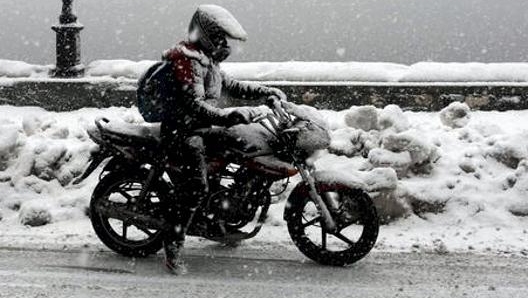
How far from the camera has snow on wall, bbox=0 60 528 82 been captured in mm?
10734

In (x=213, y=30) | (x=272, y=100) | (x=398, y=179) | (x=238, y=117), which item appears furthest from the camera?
(x=398, y=179)

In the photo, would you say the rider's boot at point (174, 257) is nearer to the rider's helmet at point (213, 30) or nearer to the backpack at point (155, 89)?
the backpack at point (155, 89)

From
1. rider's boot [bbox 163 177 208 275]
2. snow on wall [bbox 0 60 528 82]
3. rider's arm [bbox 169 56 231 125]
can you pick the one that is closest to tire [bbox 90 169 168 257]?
rider's boot [bbox 163 177 208 275]

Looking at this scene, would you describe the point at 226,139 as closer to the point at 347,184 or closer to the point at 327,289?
the point at 347,184

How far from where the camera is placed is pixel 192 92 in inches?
210

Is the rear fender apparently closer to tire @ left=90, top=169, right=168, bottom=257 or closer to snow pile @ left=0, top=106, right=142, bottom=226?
tire @ left=90, top=169, right=168, bottom=257

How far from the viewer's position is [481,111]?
10.4m

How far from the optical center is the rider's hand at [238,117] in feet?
17.1

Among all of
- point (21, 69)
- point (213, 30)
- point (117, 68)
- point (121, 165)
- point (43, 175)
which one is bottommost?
point (21, 69)

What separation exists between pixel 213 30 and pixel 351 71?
576cm

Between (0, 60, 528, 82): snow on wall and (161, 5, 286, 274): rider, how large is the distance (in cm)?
535

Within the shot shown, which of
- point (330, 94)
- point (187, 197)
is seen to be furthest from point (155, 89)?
point (330, 94)

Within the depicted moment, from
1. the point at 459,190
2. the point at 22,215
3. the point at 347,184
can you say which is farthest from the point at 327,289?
the point at 22,215

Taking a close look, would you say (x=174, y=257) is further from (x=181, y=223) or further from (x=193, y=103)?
(x=193, y=103)
